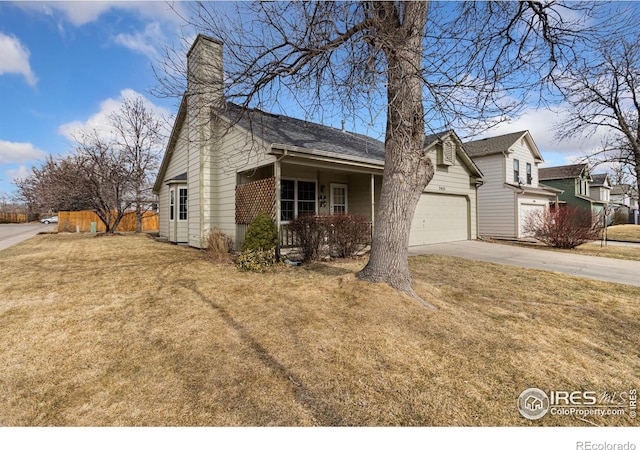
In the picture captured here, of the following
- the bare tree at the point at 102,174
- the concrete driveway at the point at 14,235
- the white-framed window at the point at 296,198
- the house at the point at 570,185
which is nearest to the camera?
the white-framed window at the point at 296,198

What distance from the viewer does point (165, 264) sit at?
7.78 metres

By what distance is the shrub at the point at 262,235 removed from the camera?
292 inches

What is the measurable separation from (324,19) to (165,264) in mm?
6597

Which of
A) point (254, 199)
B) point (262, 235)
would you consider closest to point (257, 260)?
point (262, 235)

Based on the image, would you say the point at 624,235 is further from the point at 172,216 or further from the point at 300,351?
the point at 172,216

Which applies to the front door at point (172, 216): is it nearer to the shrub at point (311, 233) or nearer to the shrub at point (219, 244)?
the shrub at point (219, 244)

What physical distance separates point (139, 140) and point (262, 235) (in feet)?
58.9

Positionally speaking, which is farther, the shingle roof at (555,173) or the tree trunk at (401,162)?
the shingle roof at (555,173)

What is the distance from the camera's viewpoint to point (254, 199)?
857cm

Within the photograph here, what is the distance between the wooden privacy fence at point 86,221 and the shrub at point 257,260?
1943cm

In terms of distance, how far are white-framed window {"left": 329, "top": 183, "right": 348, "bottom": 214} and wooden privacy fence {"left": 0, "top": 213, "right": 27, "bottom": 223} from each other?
1975 inches

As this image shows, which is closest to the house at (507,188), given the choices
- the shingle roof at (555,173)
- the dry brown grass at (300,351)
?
the shingle roof at (555,173)
